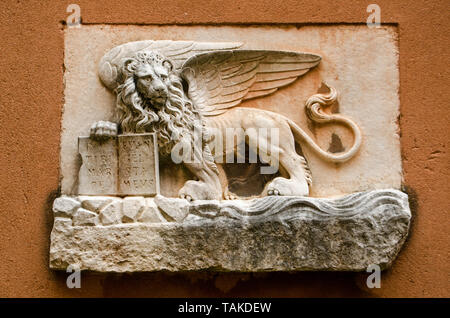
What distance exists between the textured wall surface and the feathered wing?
0.24 meters

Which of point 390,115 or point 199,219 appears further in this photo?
point 390,115

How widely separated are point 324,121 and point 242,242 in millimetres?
896

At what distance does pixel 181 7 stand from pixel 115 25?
0.42 metres

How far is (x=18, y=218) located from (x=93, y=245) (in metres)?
0.54

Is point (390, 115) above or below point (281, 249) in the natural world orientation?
above

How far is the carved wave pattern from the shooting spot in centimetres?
351

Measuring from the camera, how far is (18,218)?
12.1ft

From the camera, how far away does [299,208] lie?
353 centimetres

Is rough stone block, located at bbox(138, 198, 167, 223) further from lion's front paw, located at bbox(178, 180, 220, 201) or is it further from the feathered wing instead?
the feathered wing

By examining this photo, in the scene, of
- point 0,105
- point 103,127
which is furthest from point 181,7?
point 0,105

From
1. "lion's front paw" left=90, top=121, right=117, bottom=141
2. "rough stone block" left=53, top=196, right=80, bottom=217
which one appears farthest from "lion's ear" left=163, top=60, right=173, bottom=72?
"rough stone block" left=53, top=196, right=80, bottom=217

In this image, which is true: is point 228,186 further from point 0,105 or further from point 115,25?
point 0,105

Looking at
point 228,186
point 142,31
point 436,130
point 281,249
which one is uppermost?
point 142,31

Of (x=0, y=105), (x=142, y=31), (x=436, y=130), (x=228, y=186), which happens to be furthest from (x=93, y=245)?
(x=436, y=130)
